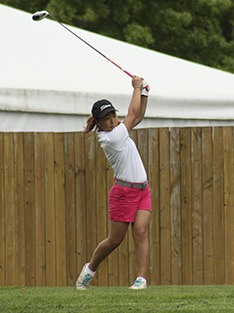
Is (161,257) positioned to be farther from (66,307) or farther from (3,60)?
(66,307)

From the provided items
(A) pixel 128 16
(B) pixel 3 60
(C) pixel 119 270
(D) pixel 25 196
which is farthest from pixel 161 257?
(A) pixel 128 16

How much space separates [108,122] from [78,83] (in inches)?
138

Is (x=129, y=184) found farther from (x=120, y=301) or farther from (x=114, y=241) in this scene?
(x=120, y=301)

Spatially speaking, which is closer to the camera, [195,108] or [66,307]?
[66,307]

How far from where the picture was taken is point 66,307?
7.94 m

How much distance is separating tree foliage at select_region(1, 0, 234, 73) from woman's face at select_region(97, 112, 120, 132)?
1399cm

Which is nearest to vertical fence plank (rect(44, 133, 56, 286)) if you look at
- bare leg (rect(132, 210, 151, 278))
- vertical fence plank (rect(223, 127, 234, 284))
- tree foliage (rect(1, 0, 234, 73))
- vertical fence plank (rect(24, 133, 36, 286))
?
vertical fence plank (rect(24, 133, 36, 286))

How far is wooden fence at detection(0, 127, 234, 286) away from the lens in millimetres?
11844

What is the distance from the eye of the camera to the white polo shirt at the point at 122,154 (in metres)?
9.25

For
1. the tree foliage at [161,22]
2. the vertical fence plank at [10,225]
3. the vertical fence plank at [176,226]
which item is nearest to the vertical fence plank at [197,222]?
the vertical fence plank at [176,226]

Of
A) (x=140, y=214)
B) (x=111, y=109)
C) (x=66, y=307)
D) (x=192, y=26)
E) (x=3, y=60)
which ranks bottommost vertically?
(x=66, y=307)

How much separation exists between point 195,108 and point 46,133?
1.73m

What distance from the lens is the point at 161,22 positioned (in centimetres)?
2459

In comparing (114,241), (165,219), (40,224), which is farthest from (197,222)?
(114,241)
